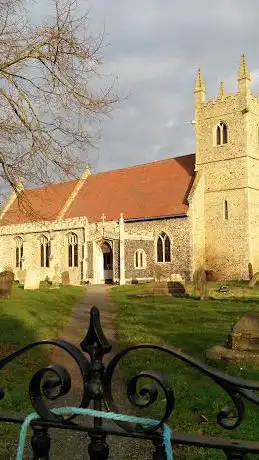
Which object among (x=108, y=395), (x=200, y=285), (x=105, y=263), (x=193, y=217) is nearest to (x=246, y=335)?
(x=108, y=395)

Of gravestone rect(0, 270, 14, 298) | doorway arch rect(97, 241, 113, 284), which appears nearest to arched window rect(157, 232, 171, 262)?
doorway arch rect(97, 241, 113, 284)

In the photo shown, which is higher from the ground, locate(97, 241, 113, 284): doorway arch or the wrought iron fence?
locate(97, 241, 113, 284): doorway arch

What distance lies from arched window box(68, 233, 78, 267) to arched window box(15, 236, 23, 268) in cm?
578

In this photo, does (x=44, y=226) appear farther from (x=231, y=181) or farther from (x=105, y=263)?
(x=231, y=181)

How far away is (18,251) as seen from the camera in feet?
133

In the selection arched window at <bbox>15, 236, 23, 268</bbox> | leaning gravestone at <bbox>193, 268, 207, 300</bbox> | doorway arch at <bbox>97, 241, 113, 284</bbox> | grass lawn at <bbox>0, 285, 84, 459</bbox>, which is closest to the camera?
grass lawn at <bbox>0, 285, 84, 459</bbox>

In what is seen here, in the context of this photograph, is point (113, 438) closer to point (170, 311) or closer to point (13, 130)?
point (13, 130)

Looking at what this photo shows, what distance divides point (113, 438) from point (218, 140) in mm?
31030

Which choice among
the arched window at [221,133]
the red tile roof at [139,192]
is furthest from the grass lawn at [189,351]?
the arched window at [221,133]

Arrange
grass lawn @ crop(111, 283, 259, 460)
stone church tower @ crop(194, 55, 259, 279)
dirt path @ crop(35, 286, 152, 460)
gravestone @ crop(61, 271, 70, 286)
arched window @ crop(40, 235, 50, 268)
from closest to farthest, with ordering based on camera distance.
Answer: dirt path @ crop(35, 286, 152, 460)
grass lawn @ crop(111, 283, 259, 460)
gravestone @ crop(61, 271, 70, 286)
stone church tower @ crop(194, 55, 259, 279)
arched window @ crop(40, 235, 50, 268)

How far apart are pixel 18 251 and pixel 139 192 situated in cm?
1186

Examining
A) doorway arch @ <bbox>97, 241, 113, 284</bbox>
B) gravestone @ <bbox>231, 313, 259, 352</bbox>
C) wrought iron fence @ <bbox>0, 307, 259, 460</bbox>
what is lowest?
gravestone @ <bbox>231, 313, 259, 352</bbox>

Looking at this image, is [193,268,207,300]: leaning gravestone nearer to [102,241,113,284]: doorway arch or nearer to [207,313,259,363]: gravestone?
[207,313,259,363]: gravestone

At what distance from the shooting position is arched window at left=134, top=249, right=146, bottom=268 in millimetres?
32812
